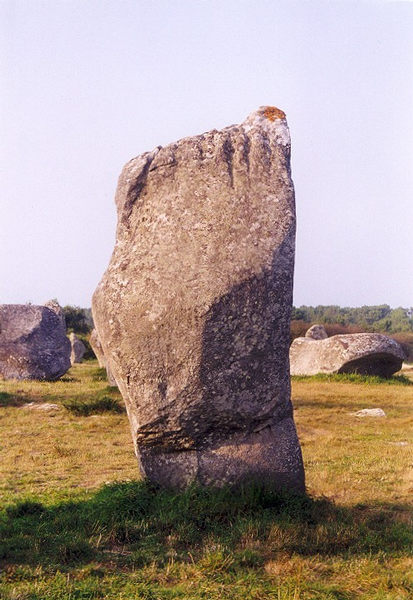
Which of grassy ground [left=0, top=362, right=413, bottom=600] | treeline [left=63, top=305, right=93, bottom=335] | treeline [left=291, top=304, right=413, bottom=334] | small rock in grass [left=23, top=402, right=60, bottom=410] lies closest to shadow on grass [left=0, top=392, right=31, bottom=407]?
small rock in grass [left=23, top=402, right=60, bottom=410]

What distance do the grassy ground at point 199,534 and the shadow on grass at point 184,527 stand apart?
11mm

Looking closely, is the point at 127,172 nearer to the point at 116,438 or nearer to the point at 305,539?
the point at 305,539

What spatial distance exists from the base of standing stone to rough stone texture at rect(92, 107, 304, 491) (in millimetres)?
10

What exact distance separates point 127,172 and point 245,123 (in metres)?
1.47

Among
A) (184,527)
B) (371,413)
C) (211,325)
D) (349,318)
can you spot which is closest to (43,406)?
(371,413)

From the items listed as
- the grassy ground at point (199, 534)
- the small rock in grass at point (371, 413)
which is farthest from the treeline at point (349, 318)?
the grassy ground at point (199, 534)

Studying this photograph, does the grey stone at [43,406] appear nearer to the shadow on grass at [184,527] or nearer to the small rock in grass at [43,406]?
the small rock in grass at [43,406]

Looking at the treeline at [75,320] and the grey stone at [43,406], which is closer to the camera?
the grey stone at [43,406]

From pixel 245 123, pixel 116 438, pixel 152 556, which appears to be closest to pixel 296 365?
pixel 116 438

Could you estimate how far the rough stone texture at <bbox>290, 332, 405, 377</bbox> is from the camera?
776 inches

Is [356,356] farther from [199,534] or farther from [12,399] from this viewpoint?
[199,534]

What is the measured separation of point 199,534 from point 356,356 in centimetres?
1505

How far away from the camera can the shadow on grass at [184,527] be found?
5.08 m

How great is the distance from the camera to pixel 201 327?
20.4ft
